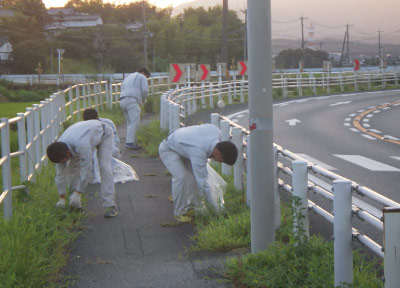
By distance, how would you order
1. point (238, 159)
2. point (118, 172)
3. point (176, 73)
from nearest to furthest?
Result: point (238, 159), point (118, 172), point (176, 73)

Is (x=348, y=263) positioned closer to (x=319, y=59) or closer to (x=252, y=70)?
(x=252, y=70)

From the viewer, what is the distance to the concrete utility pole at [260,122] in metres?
6.30

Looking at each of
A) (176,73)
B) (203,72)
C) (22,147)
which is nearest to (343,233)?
(22,147)

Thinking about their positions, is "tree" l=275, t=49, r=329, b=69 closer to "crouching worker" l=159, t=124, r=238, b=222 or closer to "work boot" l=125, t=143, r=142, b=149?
"work boot" l=125, t=143, r=142, b=149

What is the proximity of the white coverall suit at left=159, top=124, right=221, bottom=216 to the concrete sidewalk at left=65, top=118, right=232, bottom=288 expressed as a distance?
35 cm

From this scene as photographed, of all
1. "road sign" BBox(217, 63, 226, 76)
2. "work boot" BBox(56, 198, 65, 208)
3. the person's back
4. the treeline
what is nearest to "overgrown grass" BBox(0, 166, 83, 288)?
"work boot" BBox(56, 198, 65, 208)

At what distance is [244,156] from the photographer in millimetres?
9297

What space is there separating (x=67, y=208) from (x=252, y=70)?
3630mm

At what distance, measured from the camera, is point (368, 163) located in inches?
529

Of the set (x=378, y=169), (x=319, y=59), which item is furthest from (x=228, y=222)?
(x=319, y=59)

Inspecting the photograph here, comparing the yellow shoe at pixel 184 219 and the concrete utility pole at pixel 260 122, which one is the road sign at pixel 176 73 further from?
the concrete utility pole at pixel 260 122

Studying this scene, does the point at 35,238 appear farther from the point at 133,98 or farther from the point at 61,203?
the point at 133,98

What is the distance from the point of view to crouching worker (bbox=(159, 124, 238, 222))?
7547 mm

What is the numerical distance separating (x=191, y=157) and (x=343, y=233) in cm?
293
